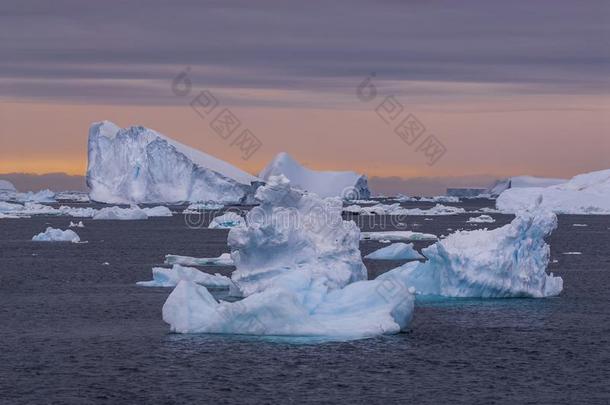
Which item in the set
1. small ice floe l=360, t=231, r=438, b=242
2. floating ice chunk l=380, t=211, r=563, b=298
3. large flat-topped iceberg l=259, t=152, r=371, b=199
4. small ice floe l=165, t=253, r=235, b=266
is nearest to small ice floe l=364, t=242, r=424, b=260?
small ice floe l=360, t=231, r=438, b=242

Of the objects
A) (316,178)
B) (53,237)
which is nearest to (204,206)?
Answer: (316,178)

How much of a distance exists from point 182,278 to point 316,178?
410ft

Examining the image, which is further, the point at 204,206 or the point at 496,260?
the point at 204,206

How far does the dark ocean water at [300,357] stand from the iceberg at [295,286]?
1.79 ft

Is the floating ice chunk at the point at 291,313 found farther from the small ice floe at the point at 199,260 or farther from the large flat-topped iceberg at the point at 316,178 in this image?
the large flat-topped iceberg at the point at 316,178

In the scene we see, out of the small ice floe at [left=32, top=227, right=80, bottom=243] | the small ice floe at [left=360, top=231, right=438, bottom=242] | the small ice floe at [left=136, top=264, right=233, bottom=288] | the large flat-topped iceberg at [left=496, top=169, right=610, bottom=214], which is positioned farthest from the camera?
the large flat-topped iceberg at [left=496, top=169, right=610, bottom=214]

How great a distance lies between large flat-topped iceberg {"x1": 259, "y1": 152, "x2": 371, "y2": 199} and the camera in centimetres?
16150

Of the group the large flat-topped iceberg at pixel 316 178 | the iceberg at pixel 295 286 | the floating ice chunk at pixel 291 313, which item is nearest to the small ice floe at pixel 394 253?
the iceberg at pixel 295 286

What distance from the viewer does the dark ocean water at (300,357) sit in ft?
71.0

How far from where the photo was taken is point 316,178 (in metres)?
166

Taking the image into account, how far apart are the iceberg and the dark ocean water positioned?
21.4 inches

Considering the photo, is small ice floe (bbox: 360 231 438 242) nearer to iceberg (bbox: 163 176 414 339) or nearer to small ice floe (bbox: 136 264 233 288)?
small ice floe (bbox: 136 264 233 288)

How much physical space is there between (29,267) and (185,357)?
2931 cm

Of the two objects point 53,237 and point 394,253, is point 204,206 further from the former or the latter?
point 394,253
